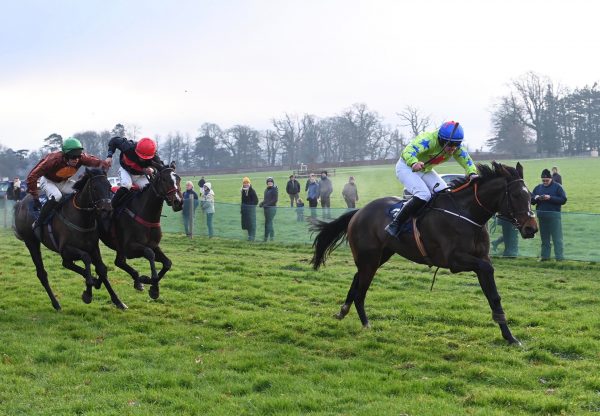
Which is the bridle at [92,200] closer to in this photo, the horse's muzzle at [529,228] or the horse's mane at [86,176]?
the horse's mane at [86,176]

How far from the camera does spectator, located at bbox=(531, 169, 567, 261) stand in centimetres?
1426

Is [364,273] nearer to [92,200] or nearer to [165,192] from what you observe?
[165,192]

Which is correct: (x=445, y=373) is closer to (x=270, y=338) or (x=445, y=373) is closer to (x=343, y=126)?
(x=270, y=338)

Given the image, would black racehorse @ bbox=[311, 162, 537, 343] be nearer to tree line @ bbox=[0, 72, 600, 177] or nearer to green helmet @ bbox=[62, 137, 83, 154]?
green helmet @ bbox=[62, 137, 83, 154]

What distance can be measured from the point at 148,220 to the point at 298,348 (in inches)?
136

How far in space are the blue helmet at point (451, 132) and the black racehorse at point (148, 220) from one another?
3.81 m

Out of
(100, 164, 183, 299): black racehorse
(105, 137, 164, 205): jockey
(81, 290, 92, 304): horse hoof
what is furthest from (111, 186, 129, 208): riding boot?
(81, 290, 92, 304): horse hoof

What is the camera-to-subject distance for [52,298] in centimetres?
1015

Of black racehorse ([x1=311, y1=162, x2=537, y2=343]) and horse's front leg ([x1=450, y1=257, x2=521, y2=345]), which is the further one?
black racehorse ([x1=311, y1=162, x2=537, y2=343])

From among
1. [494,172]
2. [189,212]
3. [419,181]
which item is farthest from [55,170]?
[189,212]

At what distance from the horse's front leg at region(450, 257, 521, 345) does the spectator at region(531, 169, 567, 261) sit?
7.02 meters

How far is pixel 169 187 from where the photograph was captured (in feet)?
32.0

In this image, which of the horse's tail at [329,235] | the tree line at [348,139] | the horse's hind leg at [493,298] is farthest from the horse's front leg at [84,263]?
the tree line at [348,139]

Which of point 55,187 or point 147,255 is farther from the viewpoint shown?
point 55,187
